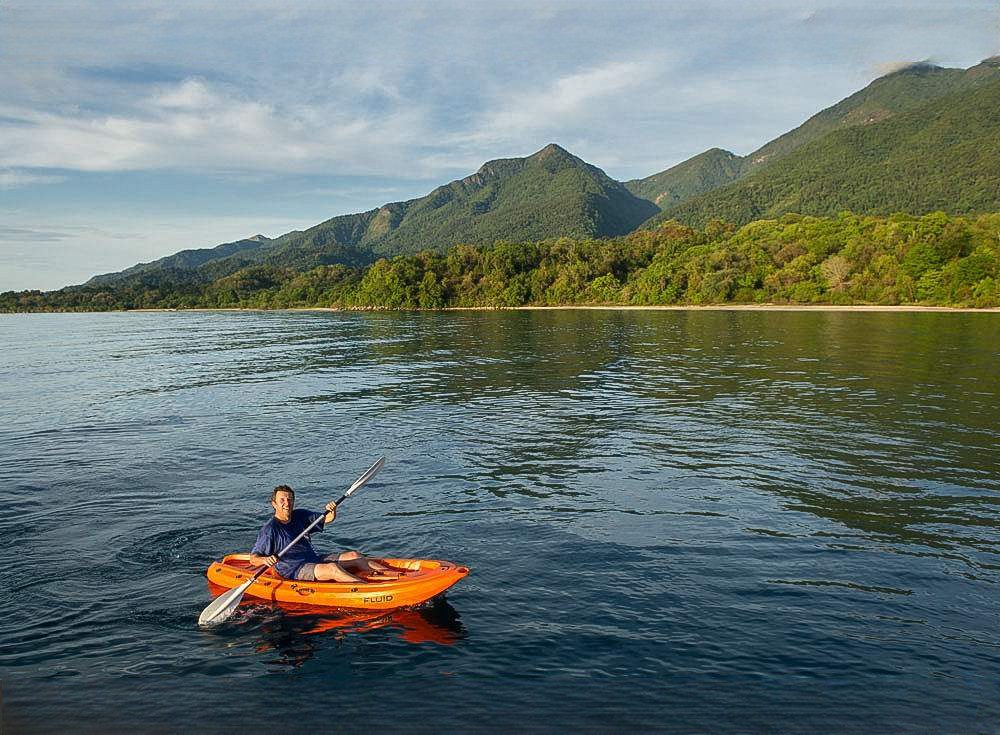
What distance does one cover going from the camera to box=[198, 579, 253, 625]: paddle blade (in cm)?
1135

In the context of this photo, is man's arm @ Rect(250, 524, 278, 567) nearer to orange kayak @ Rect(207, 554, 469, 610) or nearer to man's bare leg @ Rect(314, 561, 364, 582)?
orange kayak @ Rect(207, 554, 469, 610)

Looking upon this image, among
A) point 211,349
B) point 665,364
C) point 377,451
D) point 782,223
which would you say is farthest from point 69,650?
point 782,223

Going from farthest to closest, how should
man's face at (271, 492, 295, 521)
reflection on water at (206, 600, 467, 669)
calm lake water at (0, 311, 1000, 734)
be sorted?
1. man's face at (271, 492, 295, 521)
2. reflection on water at (206, 600, 467, 669)
3. calm lake water at (0, 311, 1000, 734)

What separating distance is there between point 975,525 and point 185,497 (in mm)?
19792

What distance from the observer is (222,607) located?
11398 mm

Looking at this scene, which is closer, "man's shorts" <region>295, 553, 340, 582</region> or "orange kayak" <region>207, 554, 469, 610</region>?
"orange kayak" <region>207, 554, 469, 610</region>

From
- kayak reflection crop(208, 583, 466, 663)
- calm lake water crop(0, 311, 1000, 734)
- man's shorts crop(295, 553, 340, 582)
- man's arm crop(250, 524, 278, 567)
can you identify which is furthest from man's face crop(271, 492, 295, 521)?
calm lake water crop(0, 311, 1000, 734)

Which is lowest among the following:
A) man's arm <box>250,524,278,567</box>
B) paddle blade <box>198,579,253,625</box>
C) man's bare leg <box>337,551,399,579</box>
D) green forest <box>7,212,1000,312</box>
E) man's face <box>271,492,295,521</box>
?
paddle blade <box>198,579,253,625</box>

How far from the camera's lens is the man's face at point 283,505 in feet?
40.4

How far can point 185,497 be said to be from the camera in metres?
18.7

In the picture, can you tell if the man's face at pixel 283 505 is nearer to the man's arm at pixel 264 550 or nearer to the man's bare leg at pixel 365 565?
the man's arm at pixel 264 550

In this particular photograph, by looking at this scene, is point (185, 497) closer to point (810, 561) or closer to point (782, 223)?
point (810, 561)

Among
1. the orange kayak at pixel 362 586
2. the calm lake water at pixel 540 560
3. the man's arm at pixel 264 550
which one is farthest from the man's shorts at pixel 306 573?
the calm lake water at pixel 540 560

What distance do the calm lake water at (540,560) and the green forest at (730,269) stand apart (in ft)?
270
